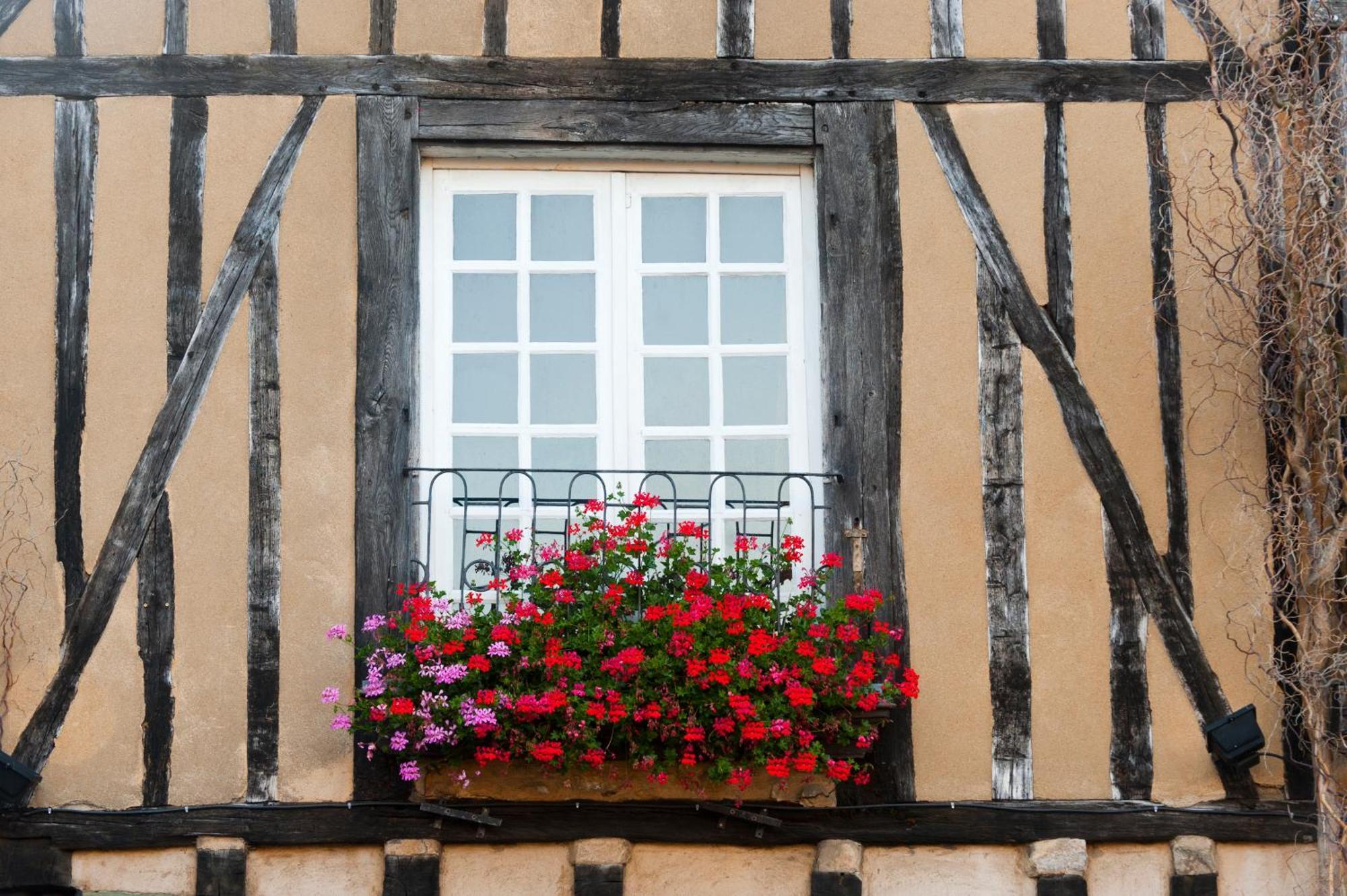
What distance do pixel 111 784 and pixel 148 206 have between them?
5.75ft

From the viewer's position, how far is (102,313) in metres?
5.77

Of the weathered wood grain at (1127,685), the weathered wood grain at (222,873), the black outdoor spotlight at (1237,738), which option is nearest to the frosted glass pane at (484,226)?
the weathered wood grain at (222,873)

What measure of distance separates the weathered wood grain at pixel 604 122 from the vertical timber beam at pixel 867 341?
24cm

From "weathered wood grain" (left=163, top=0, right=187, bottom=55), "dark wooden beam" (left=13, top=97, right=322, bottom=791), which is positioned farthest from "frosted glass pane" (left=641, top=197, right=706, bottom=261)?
"weathered wood grain" (left=163, top=0, right=187, bottom=55)

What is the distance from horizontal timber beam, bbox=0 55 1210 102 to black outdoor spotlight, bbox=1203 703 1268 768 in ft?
6.31

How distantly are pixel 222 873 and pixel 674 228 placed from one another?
240cm

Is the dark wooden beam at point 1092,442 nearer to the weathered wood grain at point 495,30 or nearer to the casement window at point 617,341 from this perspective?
the casement window at point 617,341

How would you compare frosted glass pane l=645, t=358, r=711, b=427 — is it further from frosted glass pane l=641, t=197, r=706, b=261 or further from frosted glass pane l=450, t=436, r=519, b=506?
frosted glass pane l=450, t=436, r=519, b=506

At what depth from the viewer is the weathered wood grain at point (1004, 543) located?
562cm

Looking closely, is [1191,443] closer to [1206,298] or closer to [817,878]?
[1206,298]

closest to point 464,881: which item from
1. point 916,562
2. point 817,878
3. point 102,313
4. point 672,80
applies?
point 817,878

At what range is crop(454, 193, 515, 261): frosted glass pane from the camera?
6.00 meters

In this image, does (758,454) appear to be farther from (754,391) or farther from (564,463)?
(564,463)

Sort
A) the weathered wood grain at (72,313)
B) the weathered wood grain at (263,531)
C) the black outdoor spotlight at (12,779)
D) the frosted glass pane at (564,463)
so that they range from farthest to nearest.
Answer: the frosted glass pane at (564,463), the weathered wood grain at (72,313), the weathered wood grain at (263,531), the black outdoor spotlight at (12,779)
